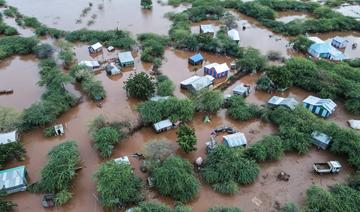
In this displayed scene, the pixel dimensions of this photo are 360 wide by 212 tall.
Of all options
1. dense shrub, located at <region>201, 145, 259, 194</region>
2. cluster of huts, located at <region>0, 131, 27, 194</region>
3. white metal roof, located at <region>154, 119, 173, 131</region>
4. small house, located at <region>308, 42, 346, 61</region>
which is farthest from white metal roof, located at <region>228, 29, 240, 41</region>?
cluster of huts, located at <region>0, 131, 27, 194</region>

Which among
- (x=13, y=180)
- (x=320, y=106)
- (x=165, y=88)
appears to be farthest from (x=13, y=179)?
(x=320, y=106)

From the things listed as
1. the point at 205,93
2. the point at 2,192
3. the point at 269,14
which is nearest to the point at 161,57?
the point at 205,93

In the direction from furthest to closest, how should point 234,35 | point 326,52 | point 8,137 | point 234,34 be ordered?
point 234,34, point 234,35, point 326,52, point 8,137

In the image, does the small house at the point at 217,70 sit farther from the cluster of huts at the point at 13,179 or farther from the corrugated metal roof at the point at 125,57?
the cluster of huts at the point at 13,179

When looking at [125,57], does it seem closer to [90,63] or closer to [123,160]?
[90,63]

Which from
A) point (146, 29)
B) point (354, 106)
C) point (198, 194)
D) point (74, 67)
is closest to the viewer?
point (198, 194)

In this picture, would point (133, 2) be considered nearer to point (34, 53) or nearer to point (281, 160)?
point (34, 53)
